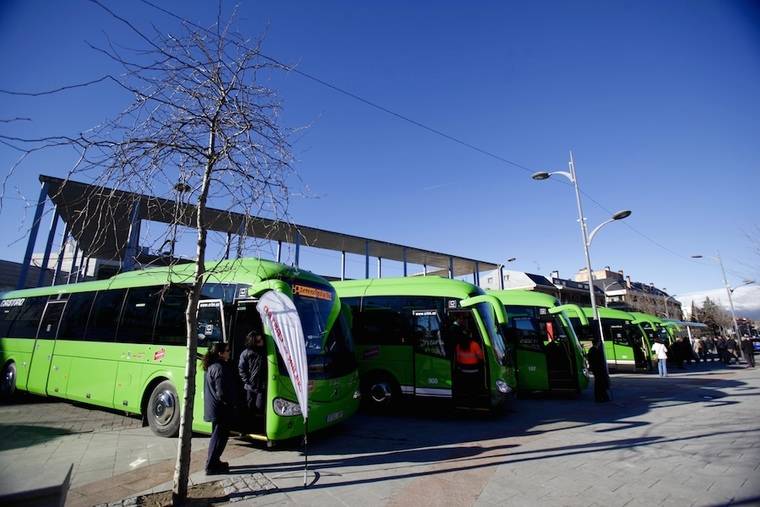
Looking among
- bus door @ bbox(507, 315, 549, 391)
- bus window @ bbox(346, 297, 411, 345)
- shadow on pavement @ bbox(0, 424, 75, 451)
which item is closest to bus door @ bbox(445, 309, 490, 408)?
bus window @ bbox(346, 297, 411, 345)

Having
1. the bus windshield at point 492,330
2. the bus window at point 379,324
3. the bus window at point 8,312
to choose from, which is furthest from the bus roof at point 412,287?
the bus window at point 8,312

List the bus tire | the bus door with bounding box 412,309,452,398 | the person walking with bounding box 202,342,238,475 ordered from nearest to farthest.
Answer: the person walking with bounding box 202,342,238,475, the bus door with bounding box 412,309,452,398, the bus tire

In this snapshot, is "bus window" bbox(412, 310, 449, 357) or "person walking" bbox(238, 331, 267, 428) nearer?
"person walking" bbox(238, 331, 267, 428)

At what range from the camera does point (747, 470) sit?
18.0 feet

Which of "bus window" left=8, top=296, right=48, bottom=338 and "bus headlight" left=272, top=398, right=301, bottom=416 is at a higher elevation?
"bus window" left=8, top=296, right=48, bottom=338

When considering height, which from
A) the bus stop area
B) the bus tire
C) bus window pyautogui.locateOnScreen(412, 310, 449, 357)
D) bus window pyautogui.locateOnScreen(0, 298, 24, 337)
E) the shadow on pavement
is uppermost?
bus window pyautogui.locateOnScreen(0, 298, 24, 337)

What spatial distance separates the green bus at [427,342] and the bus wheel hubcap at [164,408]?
4961mm

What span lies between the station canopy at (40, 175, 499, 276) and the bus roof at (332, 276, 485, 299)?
95.7 inches

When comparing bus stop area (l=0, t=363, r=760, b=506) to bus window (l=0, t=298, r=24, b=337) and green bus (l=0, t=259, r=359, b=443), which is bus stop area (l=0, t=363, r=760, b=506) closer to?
green bus (l=0, t=259, r=359, b=443)

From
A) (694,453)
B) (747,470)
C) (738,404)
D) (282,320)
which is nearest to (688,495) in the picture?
(747,470)

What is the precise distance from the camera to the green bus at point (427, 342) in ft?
30.4

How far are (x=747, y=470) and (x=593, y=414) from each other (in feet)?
14.4

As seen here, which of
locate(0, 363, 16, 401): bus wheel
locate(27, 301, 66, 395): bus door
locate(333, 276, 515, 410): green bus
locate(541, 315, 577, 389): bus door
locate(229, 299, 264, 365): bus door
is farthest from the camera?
locate(541, 315, 577, 389): bus door

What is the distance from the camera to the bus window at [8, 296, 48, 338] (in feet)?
35.2
